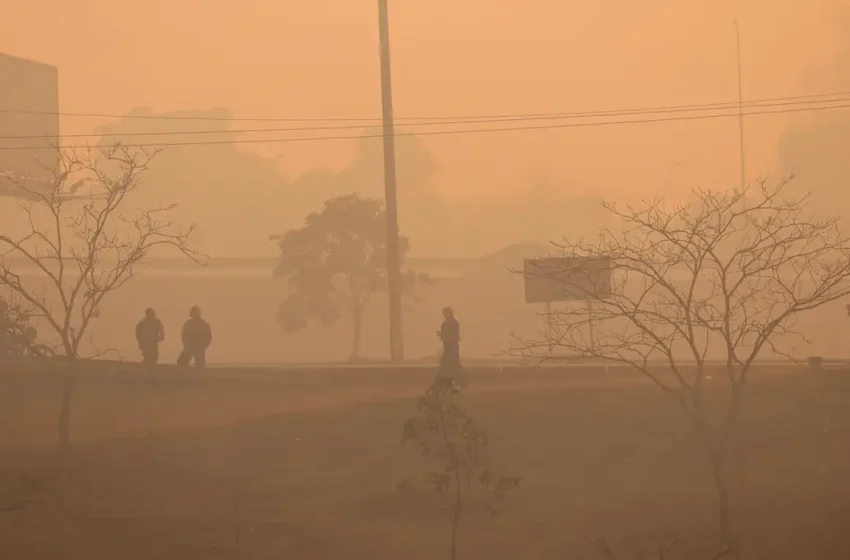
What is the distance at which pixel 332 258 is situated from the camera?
45.8 metres

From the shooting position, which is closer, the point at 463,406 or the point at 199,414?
the point at 463,406

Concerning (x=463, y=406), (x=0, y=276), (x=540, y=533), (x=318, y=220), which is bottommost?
(x=540, y=533)

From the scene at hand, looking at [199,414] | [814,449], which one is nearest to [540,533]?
[814,449]

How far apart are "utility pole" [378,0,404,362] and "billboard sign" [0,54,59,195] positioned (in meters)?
15.2

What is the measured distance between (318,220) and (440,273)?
42.3 feet

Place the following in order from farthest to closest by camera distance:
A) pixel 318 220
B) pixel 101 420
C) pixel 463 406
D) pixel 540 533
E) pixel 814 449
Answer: pixel 318 220
pixel 101 420
pixel 463 406
pixel 814 449
pixel 540 533

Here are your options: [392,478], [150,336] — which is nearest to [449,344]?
[392,478]

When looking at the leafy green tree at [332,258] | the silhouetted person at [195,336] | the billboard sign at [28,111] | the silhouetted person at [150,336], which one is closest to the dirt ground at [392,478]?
the silhouetted person at [150,336]

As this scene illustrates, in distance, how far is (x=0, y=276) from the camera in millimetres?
14836

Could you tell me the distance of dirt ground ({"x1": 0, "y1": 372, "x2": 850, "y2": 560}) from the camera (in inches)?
506

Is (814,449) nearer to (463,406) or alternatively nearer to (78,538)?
(463,406)

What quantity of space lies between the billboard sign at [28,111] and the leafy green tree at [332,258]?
35.4 feet

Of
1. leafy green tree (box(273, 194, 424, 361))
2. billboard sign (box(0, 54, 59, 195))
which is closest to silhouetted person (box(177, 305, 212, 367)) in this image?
billboard sign (box(0, 54, 59, 195))

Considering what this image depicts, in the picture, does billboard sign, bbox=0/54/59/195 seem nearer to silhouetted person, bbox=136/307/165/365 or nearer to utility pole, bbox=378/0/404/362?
utility pole, bbox=378/0/404/362
